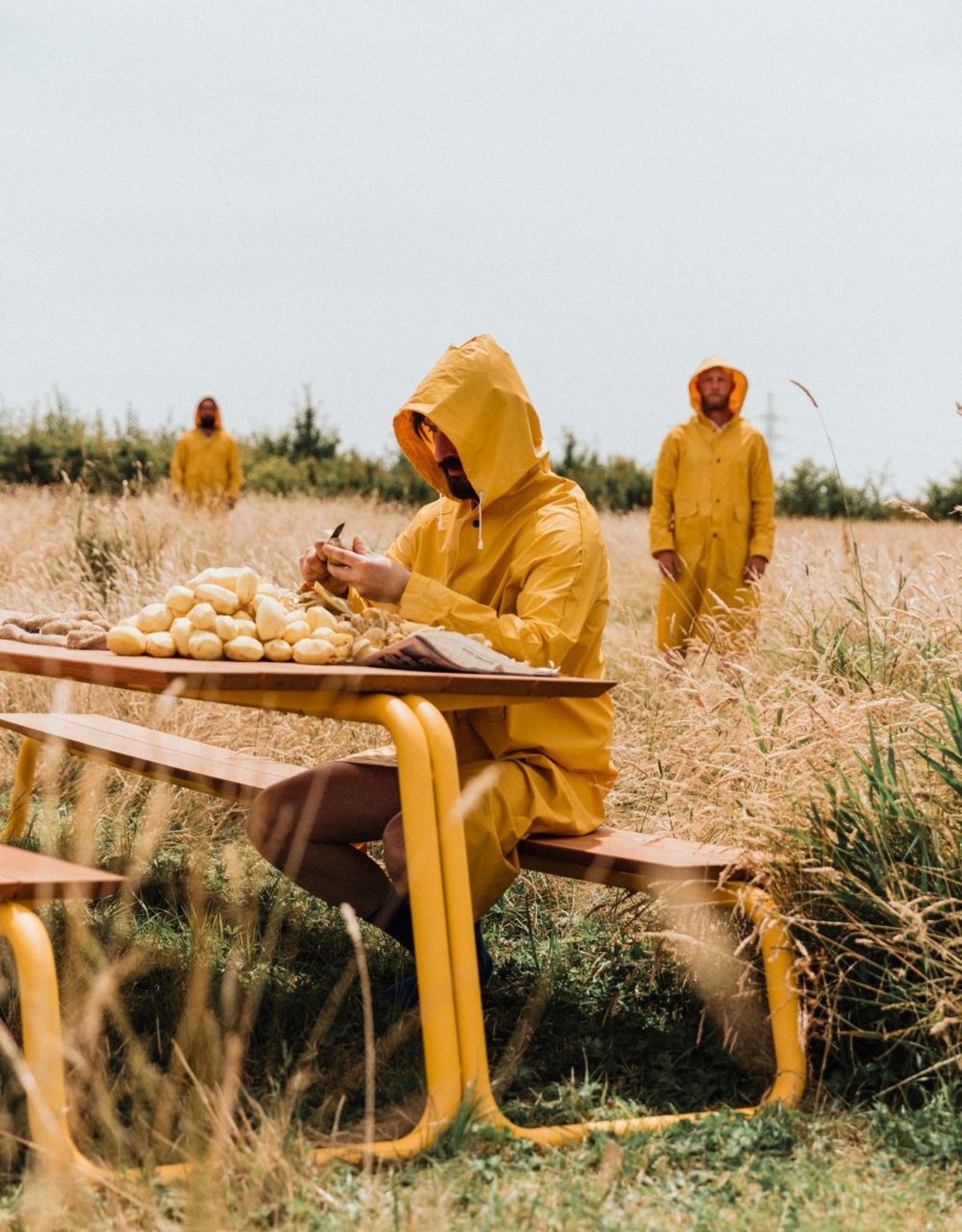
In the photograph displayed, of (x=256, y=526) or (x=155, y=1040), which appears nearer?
(x=155, y=1040)

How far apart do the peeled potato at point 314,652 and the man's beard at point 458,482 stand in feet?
2.54

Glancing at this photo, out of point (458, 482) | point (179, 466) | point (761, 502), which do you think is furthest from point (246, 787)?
point (179, 466)

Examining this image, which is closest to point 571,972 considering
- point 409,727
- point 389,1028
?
point 389,1028

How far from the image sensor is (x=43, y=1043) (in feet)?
7.49

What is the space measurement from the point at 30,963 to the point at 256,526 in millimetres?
7855

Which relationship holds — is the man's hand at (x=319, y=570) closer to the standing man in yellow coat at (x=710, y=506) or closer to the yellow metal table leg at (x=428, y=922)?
the yellow metal table leg at (x=428, y=922)

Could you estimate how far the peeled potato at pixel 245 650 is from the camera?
2.81 m

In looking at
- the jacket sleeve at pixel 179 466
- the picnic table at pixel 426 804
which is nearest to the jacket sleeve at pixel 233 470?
the jacket sleeve at pixel 179 466

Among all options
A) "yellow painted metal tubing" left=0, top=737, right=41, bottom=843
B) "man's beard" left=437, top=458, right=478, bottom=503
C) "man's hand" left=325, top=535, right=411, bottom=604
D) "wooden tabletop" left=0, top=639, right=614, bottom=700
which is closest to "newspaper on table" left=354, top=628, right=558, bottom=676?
"wooden tabletop" left=0, top=639, right=614, bottom=700

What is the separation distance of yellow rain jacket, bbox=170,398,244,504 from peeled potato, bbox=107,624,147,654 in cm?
1066

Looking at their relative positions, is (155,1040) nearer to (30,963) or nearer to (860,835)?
(30,963)

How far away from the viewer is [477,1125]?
101 inches

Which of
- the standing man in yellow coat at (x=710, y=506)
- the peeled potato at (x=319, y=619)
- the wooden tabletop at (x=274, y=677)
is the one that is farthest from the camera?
the standing man in yellow coat at (x=710, y=506)

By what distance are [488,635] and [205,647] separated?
0.61 metres
